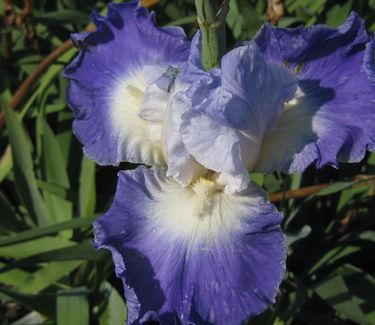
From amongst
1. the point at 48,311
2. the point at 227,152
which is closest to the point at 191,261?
the point at 227,152

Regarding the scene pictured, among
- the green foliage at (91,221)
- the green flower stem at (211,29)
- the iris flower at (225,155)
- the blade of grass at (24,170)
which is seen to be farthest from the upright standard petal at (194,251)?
the blade of grass at (24,170)

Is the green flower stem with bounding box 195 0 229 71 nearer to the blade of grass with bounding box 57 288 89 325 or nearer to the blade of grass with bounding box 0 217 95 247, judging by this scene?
the blade of grass with bounding box 0 217 95 247

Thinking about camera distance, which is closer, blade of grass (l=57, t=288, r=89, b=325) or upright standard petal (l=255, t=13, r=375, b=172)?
upright standard petal (l=255, t=13, r=375, b=172)

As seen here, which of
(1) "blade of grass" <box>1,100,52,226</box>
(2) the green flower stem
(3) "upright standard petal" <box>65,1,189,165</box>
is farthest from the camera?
(1) "blade of grass" <box>1,100,52,226</box>

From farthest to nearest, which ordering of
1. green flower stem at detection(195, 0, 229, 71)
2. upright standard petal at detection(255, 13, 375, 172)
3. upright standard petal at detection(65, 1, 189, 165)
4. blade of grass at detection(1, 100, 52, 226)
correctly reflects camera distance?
blade of grass at detection(1, 100, 52, 226), upright standard petal at detection(65, 1, 189, 165), upright standard petal at detection(255, 13, 375, 172), green flower stem at detection(195, 0, 229, 71)

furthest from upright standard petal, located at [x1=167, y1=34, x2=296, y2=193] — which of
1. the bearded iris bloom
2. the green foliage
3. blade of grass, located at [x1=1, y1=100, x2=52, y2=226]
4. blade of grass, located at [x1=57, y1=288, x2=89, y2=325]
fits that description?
blade of grass, located at [x1=1, y1=100, x2=52, y2=226]

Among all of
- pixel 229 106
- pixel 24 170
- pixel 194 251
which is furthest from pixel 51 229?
pixel 229 106

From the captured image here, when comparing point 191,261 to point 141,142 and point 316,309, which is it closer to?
point 141,142
